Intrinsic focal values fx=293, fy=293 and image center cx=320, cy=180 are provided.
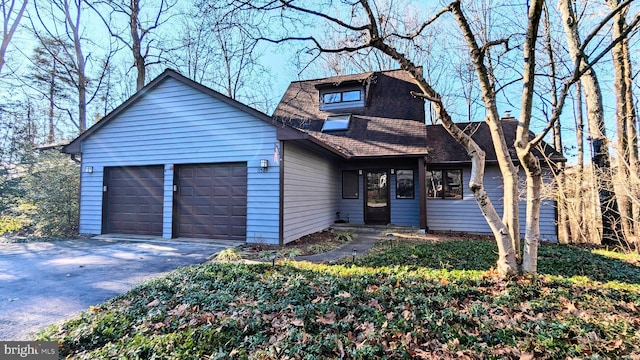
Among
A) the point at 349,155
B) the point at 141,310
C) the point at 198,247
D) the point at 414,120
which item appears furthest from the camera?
the point at 414,120

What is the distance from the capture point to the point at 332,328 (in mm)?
2756

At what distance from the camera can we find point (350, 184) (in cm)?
1217

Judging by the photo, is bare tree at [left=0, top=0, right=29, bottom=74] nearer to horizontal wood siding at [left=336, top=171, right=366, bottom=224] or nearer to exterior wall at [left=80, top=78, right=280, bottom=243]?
exterior wall at [left=80, top=78, right=280, bottom=243]

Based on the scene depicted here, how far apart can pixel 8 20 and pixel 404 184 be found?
18403 mm

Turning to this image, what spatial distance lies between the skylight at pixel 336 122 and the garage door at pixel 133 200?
6.37 metres

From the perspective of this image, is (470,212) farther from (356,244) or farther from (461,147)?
(356,244)

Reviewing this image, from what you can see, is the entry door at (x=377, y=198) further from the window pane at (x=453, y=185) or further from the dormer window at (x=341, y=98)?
the dormer window at (x=341, y=98)

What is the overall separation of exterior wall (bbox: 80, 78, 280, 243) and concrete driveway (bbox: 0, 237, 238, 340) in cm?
114

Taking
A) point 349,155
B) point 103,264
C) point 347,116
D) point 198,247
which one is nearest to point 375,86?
point 347,116

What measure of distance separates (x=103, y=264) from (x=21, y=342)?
3.16 m

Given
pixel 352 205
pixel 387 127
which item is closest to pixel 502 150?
pixel 387 127

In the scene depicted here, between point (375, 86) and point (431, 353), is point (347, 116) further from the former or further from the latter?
point (431, 353)

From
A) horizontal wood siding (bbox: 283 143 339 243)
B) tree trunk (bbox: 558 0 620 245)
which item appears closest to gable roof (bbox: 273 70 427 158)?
horizontal wood siding (bbox: 283 143 339 243)

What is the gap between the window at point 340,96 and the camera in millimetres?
12915
